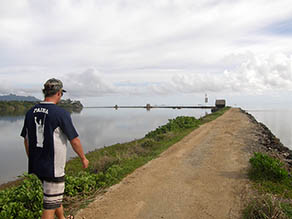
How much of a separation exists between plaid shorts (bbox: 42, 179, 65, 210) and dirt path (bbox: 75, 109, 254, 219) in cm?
157

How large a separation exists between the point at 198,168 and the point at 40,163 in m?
5.69

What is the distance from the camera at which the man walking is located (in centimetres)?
296

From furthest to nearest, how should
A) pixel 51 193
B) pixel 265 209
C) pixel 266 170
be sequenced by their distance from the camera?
pixel 266 170 < pixel 265 209 < pixel 51 193

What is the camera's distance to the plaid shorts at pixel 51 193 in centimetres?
305

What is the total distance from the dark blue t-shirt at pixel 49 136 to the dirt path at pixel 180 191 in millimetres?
1964

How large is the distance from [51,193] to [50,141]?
721mm

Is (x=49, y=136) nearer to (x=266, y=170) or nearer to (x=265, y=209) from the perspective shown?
(x=265, y=209)

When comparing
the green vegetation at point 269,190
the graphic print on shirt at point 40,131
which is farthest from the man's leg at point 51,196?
the green vegetation at point 269,190

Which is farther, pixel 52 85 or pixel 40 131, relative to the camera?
pixel 52 85

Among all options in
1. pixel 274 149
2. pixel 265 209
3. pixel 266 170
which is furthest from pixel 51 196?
pixel 274 149

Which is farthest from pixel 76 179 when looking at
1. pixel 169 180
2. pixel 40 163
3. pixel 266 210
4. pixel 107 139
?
pixel 107 139

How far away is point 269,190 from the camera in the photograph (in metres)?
5.43

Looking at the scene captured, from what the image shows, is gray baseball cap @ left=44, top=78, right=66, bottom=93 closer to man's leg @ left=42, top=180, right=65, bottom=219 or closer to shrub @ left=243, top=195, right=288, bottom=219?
man's leg @ left=42, top=180, right=65, bottom=219

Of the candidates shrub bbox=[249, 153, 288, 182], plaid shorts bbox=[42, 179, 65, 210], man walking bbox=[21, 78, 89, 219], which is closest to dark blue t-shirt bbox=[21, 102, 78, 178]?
man walking bbox=[21, 78, 89, 219]
